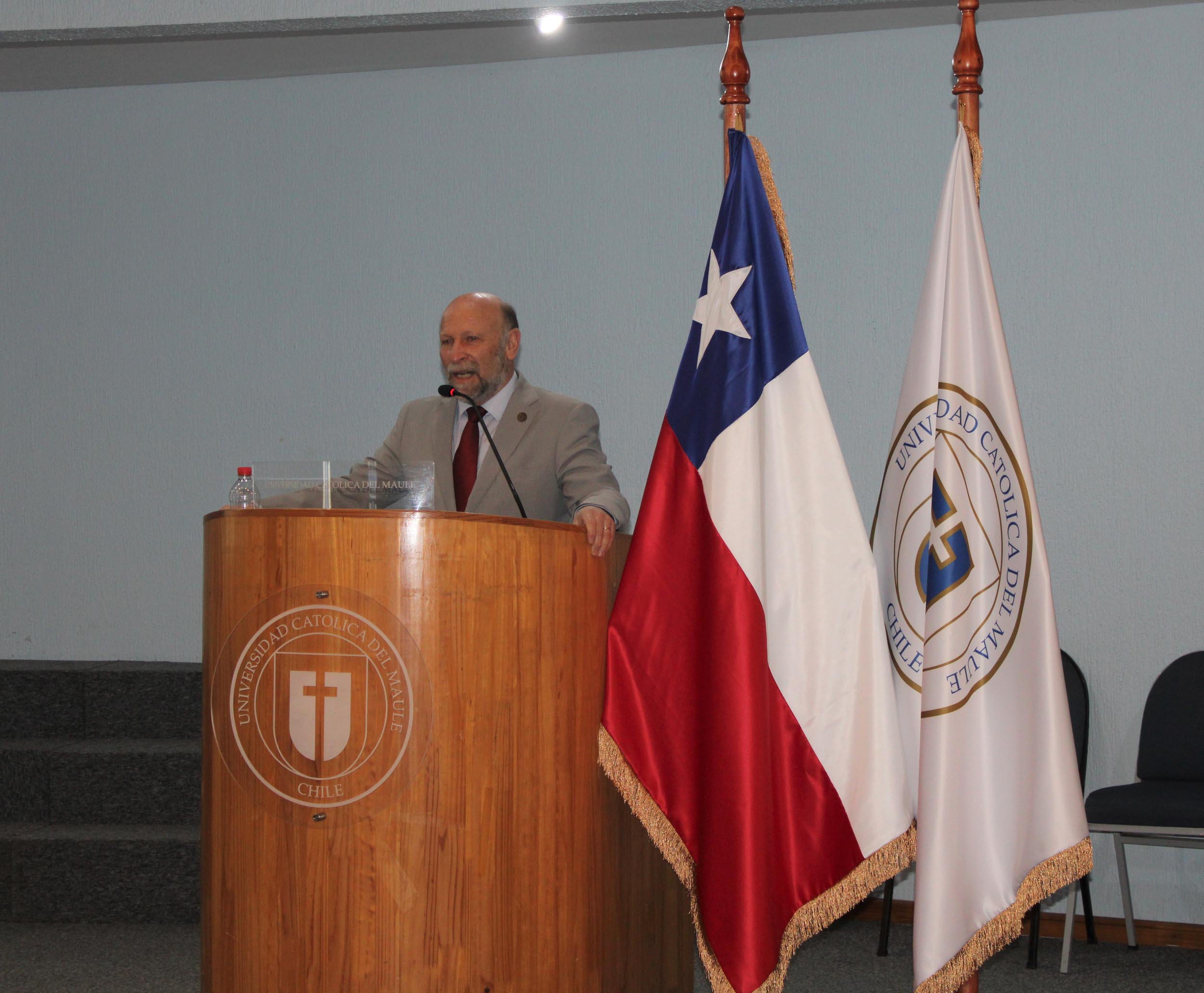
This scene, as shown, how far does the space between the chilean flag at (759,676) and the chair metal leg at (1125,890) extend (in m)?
1.80

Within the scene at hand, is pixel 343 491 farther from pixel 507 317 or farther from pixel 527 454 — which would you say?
pixel 507 317

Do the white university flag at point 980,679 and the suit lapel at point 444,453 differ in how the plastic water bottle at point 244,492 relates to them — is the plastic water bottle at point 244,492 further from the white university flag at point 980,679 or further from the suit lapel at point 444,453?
the white university flag at point 980,679

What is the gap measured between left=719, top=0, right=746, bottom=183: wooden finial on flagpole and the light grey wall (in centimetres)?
186

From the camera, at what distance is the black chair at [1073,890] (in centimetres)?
375

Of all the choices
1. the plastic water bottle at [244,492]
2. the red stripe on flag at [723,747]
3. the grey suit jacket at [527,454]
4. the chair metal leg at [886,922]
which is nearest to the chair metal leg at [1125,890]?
the chair metal leg at [886,922]

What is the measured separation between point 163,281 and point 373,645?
11.7ft

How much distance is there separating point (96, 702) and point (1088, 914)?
3.78 metres

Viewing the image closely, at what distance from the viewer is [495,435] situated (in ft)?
10.3

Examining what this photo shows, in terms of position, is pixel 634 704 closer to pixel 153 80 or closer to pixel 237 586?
pixel 237 586

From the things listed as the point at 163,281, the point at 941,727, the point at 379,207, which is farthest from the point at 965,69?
the point at 163,281

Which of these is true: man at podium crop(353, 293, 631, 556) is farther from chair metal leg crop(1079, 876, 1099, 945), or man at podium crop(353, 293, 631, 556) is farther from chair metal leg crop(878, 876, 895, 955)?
chair metal leg crop(1079, 876, 1099, 945)

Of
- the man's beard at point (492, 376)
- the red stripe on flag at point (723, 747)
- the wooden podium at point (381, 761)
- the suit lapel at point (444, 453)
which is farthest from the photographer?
the man's beard at point (492, 376)

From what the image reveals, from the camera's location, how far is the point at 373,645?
2049mm

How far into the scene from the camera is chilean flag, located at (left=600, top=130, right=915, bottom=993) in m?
2.35
